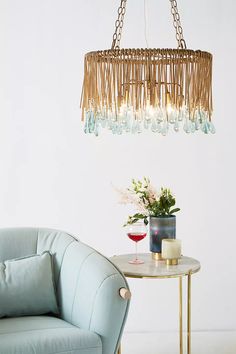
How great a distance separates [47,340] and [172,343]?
154 centimetres

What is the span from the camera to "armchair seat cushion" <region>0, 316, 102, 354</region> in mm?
2668

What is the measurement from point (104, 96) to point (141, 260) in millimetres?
1123

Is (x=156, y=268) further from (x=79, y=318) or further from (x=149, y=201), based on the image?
(x=79, y=318)

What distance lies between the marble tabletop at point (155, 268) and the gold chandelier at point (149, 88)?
80cm

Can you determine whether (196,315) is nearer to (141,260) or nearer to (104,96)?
(141,260)

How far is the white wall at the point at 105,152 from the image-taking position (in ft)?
13.1

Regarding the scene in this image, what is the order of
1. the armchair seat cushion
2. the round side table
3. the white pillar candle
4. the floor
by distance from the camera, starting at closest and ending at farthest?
the armchair seat cushion < the round side table < the white pillar candle < the floor

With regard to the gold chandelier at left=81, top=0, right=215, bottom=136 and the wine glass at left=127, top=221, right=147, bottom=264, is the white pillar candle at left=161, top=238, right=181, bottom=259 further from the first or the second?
the gold chandelier at left=81, top=0, right=215, bottom=136

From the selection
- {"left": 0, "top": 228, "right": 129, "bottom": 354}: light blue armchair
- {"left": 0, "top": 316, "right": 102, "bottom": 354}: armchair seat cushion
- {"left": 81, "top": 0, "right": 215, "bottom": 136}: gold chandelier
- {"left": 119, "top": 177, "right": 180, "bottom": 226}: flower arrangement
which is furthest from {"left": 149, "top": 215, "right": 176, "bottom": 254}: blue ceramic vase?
{"left": 81, "top": 0, "right": 215, "bottom": 136}: gold chandelier

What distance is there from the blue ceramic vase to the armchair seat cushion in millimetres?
674

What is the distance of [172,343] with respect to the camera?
408 cm

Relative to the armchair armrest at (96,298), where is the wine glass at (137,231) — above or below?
above

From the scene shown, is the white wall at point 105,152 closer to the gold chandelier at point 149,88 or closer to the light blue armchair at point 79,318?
the light blue armchair at point 79,318

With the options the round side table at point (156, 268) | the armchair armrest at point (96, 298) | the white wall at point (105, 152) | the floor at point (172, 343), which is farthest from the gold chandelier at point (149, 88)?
the floor at point (172, 343)
